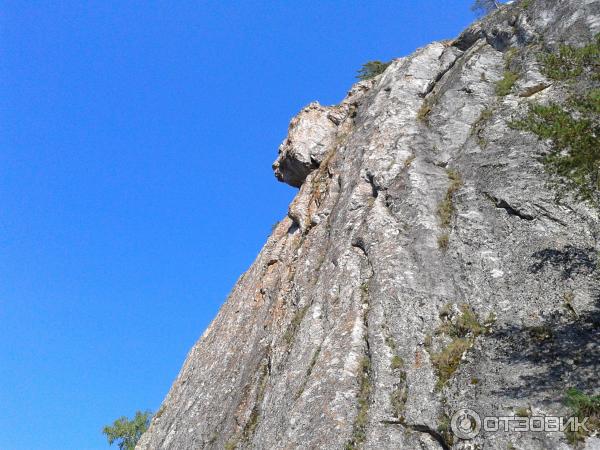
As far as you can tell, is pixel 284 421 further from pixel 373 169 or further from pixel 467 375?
pixel 373 169

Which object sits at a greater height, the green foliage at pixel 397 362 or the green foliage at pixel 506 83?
the green foliage at pixel 506 83

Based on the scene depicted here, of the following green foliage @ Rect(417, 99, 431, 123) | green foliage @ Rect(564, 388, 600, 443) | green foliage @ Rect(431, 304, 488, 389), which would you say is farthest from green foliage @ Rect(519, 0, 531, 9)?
green foliage @ Rect(564, 388, 600, 443)

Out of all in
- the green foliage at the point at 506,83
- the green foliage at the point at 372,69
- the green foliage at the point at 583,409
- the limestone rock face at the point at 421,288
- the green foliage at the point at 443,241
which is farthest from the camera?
the green foliage at the point at 372,69

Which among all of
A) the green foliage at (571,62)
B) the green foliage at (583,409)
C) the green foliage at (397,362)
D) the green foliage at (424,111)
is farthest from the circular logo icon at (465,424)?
the green foliage at (424,111)

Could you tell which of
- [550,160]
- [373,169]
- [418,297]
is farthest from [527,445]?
[373,169]

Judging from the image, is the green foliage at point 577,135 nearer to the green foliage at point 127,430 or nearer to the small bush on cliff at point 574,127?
the small bush on cliff at point 574,127

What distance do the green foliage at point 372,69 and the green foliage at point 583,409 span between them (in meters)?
34.1

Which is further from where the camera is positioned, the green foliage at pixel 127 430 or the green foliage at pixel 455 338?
the green foliage at pixel 127 430

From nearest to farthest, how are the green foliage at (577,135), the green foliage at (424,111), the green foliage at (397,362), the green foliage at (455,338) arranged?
the green foliage at (577,135), the green foliage at (455,338), the green foliage at (397,362), the green foliage at (424,111)

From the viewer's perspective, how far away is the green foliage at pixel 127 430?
59.7 metres

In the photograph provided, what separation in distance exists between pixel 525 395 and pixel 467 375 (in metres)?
1.77

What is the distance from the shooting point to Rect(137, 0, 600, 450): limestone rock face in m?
15.3

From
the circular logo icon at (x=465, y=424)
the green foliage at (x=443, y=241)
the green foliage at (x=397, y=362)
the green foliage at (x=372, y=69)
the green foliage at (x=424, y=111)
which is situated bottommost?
the circular logo icon at (x=465, y=424)

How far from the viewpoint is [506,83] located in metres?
26.4
